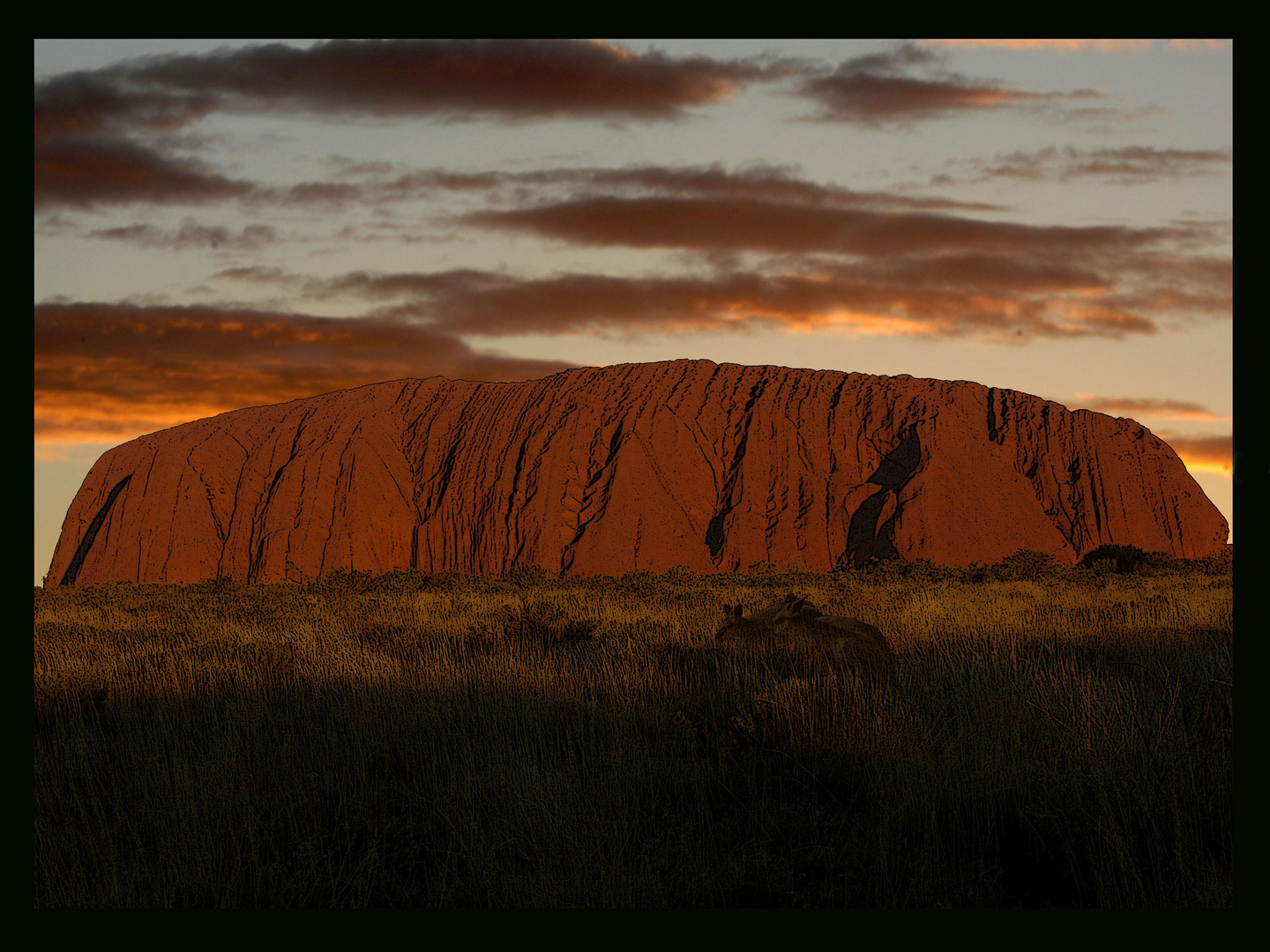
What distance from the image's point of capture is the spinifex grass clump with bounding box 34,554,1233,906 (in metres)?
4.62

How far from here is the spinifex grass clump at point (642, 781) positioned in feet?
15.1

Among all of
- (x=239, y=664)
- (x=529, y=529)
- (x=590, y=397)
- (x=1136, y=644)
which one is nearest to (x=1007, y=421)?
(x=590, y=397)

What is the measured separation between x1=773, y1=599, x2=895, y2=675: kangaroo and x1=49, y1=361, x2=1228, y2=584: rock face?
48.6 metres

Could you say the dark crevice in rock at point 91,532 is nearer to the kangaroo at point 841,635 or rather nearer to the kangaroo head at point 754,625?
the kangaroo head at point 754,625

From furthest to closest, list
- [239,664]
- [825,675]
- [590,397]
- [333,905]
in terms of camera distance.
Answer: [590,397] → [239,664] → [825,675] → [333,905]

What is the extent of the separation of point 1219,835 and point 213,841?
531 centimetres

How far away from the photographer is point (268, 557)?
65.7 metres

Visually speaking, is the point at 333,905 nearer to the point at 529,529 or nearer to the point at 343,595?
the point at 343,595

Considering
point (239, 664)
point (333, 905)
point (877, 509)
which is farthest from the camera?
point (877, 509)

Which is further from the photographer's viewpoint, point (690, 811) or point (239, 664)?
point (239, 664)

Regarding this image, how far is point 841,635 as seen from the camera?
343 inches

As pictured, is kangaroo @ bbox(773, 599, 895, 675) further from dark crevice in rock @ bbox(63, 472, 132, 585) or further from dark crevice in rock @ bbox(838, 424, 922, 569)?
dark crevice in rock @ bbox(63, 472, 132, 585)

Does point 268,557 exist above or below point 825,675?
below

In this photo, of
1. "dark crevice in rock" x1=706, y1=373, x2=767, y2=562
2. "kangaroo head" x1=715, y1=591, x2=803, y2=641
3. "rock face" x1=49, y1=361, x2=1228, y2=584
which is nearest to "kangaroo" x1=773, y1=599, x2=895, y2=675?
"kangaroo head" x1=715, y1=591, x2=803, y2=641
